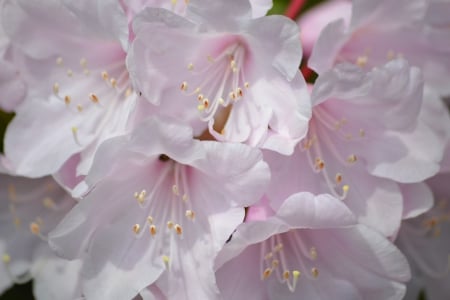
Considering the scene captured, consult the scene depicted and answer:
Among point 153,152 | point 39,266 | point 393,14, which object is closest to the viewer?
point 153,152

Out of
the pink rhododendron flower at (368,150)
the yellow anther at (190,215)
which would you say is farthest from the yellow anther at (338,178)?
the yellow anther at (190,215)

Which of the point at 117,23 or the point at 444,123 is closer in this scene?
the point at 117,23

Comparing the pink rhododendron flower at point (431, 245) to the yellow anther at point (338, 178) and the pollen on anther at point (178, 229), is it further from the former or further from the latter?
the pollen on anther at point (178, 229)

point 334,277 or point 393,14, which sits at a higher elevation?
point 393,14

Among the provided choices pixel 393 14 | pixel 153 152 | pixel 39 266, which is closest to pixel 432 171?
pixel 393 14

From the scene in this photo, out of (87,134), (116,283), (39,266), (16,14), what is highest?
(16,14)

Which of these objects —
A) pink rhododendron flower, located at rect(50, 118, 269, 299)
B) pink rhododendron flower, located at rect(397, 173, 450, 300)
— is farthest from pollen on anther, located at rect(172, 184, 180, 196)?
pink rhododendron flower, located at rect(397, 173, 450, 300)

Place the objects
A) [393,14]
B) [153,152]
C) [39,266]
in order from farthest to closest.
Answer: [39,266]
[393,14]
[153,152]

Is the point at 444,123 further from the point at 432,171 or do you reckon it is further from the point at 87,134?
the point at 87,134
